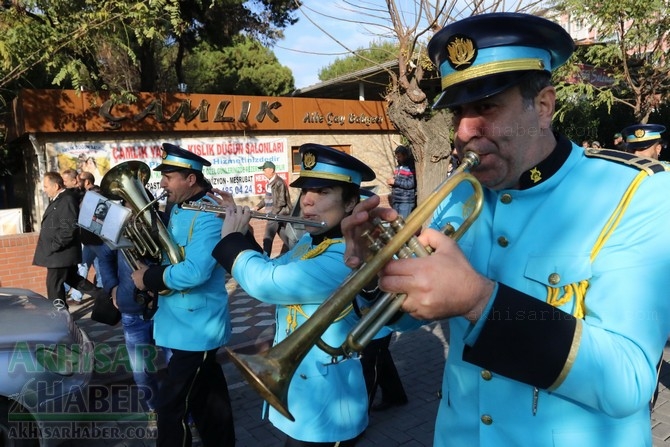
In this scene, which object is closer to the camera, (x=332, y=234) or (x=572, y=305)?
(x=572, y=305)

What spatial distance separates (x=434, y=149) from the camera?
884 cm

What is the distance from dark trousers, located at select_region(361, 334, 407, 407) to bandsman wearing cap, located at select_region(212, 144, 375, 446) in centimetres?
128

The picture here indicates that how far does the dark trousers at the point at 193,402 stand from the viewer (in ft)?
10.8

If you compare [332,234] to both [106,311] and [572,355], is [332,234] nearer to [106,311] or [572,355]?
[572,355]

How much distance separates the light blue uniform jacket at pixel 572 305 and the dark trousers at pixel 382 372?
2339 mm

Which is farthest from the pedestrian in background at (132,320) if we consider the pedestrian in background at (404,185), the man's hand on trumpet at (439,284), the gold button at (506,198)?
the pedestrian in background at (404,185)

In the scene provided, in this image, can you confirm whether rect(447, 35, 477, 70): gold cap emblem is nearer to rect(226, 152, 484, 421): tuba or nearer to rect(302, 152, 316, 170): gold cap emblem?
rect(226, 152, 484, 421): tuba

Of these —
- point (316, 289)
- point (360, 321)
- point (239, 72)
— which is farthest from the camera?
point (239, 72)

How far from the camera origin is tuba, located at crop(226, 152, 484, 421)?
1.17m

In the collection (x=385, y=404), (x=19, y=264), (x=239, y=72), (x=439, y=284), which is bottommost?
(x=385, y=404)

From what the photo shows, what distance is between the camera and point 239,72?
26.6 m

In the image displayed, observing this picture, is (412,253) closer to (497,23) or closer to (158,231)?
(497,23)

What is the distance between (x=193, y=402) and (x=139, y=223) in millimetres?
1320

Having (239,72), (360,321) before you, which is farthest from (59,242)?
(239,72)
